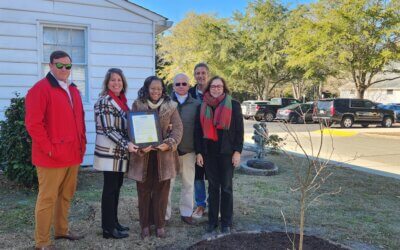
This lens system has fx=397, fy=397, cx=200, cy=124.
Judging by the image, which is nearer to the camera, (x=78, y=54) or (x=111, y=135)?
(x=111, y=135)

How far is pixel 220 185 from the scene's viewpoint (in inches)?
180

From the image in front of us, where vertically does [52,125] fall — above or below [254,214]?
above

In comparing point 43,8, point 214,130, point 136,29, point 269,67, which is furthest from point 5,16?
point 269,67

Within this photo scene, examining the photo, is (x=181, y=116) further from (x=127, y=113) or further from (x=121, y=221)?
(x=121, y=221)

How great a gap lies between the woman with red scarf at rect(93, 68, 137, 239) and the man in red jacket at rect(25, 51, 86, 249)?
0.19 m

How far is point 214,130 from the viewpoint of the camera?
4363mm

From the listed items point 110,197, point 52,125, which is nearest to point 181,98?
point 110,197

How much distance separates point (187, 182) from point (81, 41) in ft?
14.6

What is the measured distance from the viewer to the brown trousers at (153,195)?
4.27 meters

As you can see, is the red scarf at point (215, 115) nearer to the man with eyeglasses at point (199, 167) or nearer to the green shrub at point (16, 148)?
the man with eyeglasses at point (199, 167)

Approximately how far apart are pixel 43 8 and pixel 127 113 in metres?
4.52

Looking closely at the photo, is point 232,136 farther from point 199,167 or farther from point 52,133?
point 52,133

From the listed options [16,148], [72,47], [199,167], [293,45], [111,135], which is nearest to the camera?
[111,135]

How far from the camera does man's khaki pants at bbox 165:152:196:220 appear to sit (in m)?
4.77
